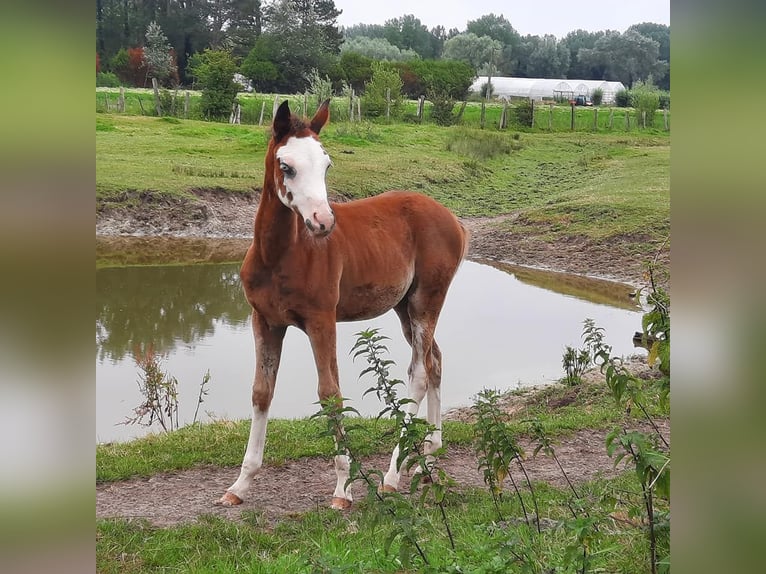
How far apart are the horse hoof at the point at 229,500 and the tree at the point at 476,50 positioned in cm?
1362

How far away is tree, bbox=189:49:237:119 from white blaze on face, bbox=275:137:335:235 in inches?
311

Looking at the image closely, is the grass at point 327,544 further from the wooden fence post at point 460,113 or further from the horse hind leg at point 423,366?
the wooden fence post at point 460,113

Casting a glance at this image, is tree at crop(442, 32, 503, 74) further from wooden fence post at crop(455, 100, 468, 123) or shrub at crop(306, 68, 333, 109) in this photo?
shrub at crop(306, 68, 333, 109)

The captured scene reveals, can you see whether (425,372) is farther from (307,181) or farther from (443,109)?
(443,109)

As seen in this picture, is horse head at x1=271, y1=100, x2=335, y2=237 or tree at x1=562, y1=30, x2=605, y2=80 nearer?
horse head at x1=271, y1=100, x2=335, y2=237

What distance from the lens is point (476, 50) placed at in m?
Result: 16.9

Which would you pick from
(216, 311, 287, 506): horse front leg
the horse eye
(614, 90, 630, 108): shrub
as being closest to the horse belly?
Result: (216, 311, 287, 506): horse front leg

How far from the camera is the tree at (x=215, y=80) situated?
1171cm

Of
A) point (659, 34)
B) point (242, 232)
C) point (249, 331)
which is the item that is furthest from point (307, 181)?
point (659, 34)

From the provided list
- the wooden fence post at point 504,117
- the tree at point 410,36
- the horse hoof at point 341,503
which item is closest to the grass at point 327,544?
the horse hoof at point 341,503

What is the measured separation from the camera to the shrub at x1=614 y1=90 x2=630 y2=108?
17062mm

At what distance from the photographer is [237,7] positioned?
468 inches
